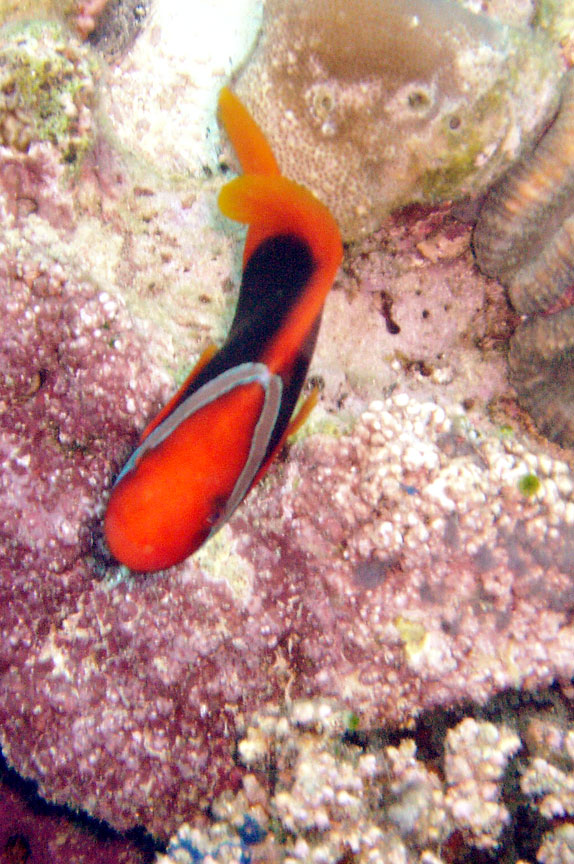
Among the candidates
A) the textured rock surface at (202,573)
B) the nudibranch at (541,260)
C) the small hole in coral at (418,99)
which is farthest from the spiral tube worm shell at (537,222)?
the textured rock surface at (202,573)

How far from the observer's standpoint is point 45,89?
2.27 m

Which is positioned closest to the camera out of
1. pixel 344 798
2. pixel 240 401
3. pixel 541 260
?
pixel 240 401

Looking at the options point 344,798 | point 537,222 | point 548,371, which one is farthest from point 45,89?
point 344,798

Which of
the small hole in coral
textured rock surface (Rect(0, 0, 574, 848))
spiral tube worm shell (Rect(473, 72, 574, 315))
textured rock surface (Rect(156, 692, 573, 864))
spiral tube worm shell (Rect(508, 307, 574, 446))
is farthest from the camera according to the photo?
spiral tube worm shell (Rect(508, 307, 574, 446))

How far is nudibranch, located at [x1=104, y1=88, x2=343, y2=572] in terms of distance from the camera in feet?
5.37

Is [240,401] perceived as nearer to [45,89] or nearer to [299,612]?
[299,612]

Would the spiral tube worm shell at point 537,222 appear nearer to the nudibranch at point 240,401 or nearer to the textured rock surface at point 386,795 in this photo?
the nudibranch at point 240,401

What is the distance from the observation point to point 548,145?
8.19 feet

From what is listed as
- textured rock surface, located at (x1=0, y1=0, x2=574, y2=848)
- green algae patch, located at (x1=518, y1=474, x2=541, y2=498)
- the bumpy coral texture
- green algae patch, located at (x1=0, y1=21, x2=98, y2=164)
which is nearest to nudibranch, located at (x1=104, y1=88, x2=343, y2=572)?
textured rock surface, located at (x1=0, y1=0, x2=574, y2=848)

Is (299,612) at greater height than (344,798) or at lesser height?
greater

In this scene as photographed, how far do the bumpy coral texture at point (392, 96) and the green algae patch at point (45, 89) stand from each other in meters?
0.75

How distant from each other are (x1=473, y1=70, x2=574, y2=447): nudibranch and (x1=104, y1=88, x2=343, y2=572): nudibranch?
3.75ft

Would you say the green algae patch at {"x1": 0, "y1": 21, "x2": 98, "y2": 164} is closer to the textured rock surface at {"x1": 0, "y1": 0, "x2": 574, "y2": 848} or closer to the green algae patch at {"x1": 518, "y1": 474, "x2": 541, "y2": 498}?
the textured rock surface at {"x1": 0, "y1": 0, "x2": 574, "y2": 848}

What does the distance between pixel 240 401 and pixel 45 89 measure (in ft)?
5.67
